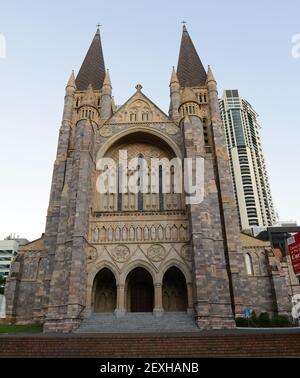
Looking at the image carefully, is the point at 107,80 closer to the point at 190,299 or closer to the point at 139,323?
the point at 190,299

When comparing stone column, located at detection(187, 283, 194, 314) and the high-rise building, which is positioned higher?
the high-rise building

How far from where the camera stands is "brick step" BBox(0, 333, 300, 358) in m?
9.27

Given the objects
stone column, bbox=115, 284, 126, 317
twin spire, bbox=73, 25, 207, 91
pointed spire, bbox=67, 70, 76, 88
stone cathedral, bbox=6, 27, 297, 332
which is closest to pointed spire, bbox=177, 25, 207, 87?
twin spire, bbox=73, 25, 207, 91

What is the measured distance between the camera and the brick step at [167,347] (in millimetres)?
9273

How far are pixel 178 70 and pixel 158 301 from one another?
→ 2756 cm

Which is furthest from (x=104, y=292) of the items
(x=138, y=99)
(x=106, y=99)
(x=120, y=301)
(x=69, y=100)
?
(x=106, y=99)

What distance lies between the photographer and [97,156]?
91.9 ft

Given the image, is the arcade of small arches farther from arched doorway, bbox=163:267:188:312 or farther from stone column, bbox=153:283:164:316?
stone column, bbox=153:283:164:316

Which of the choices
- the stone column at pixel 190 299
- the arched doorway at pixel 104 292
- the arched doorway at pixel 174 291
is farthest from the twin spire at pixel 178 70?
the stone column at pixel 190 299

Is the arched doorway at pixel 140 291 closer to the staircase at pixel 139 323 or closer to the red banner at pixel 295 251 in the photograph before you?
the staircase at pixel 139 323

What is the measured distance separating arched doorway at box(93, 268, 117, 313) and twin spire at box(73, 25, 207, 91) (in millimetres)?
21534
